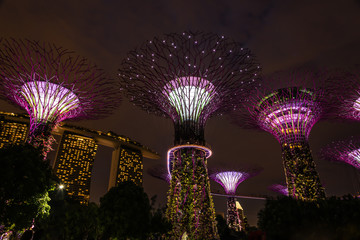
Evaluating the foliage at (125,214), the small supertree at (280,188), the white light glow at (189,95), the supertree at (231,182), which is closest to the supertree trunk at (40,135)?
the white light glow at (189,95)

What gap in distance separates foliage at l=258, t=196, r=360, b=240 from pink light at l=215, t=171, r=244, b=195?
39.0 metres

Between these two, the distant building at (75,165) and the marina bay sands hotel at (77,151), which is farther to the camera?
the distant building at (75,165)

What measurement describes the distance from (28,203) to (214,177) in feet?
140

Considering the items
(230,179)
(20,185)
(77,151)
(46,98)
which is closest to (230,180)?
(230,179)

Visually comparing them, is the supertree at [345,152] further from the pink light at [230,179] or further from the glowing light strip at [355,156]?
the pink light at [230,179]

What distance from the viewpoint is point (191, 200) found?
55.4 ft

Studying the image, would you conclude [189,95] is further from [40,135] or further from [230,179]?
[230,179]

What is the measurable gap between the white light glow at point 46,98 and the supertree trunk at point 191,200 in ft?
45.3

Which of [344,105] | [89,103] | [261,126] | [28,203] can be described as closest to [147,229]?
[28,203]

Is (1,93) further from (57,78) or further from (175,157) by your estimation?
(175,157)

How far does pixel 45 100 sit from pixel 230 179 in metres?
37.3

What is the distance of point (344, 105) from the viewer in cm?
2580

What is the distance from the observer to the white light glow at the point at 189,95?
19891 millimetres

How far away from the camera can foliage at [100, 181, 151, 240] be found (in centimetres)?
1247
